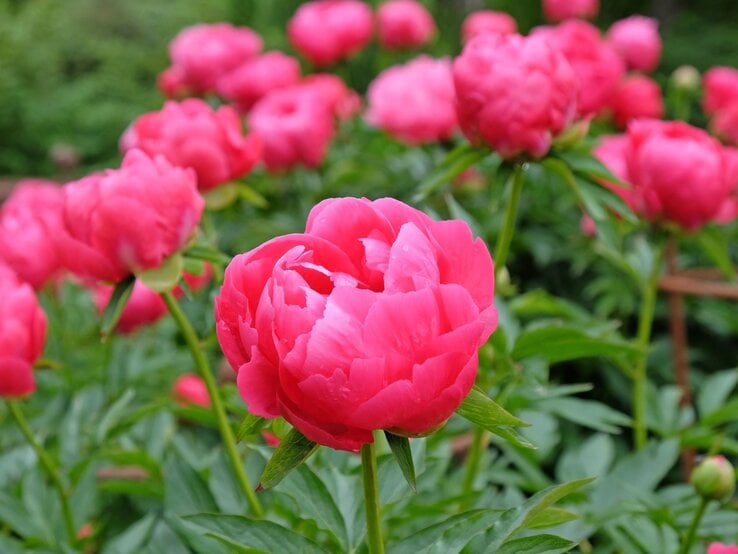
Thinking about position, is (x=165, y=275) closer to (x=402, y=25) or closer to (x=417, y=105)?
(x=417, y=105)

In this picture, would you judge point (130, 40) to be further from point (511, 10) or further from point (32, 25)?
point (511, 10)

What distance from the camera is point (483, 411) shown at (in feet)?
1.45

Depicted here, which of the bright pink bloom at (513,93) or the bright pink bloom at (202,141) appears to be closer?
the bright pink bloom at (513,93)

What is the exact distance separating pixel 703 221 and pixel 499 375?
0.30 m

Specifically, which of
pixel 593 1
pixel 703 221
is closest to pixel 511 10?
pixel 593 1

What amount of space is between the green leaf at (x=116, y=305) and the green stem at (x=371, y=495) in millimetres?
249

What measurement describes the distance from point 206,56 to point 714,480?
1.39 metres

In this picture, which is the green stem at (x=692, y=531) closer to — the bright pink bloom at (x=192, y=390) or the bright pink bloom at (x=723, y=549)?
the bright pink bloom at (x=723, y=549)

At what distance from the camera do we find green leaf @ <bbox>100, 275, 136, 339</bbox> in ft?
2.09

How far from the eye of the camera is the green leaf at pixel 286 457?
0.44 metres

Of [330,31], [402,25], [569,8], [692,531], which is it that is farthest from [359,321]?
[569,8]

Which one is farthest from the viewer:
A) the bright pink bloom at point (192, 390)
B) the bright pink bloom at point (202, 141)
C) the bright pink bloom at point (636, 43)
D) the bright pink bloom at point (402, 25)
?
the bright pink bloom at point (402, 25)

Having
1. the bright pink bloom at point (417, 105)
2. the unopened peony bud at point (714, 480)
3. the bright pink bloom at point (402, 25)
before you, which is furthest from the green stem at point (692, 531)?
the bright pink bloom at point (402, 25)

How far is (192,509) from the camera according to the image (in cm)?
70
